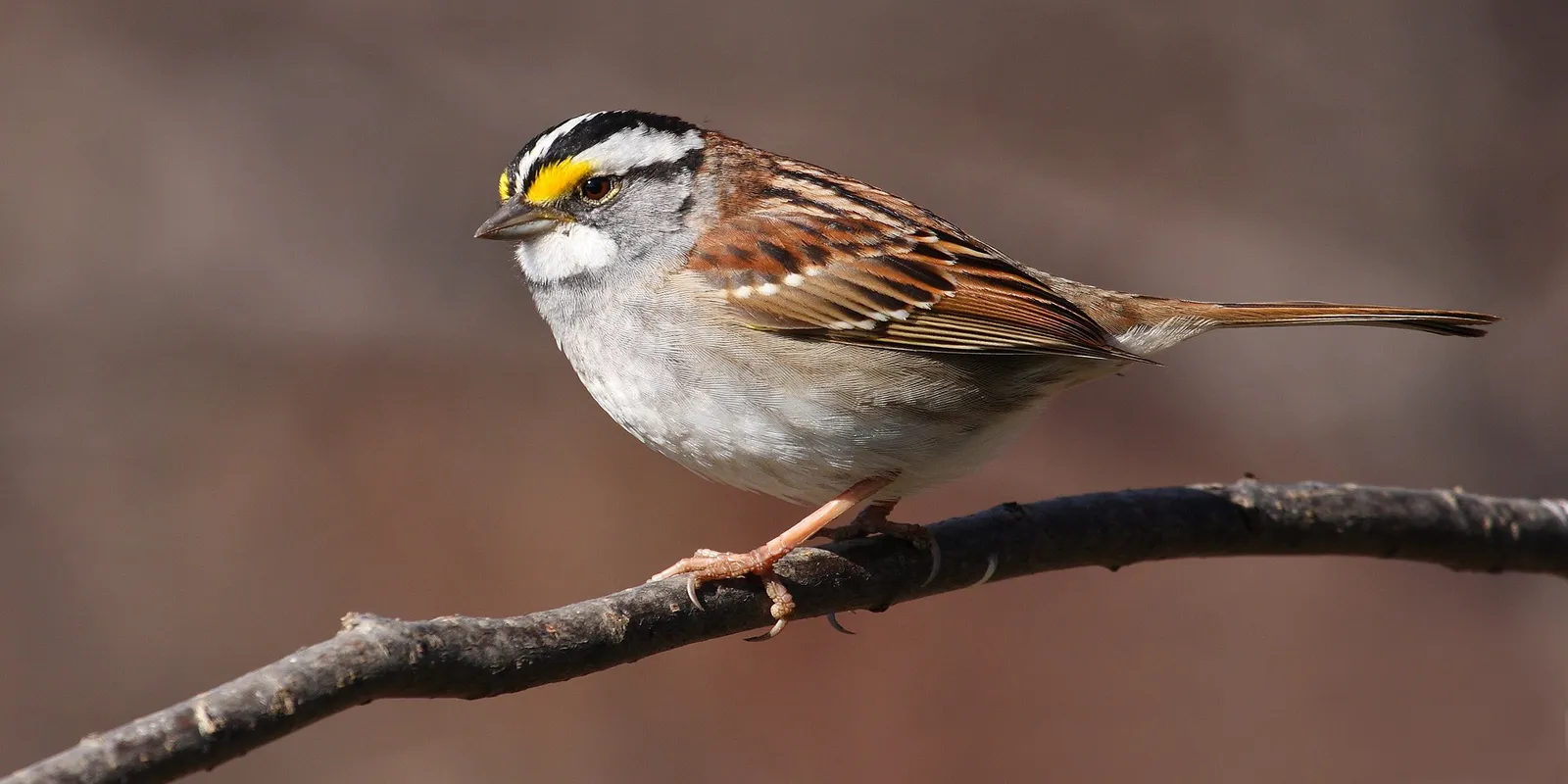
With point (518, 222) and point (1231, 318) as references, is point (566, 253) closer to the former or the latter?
point (518, 222)

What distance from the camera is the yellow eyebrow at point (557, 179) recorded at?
369 centimetres

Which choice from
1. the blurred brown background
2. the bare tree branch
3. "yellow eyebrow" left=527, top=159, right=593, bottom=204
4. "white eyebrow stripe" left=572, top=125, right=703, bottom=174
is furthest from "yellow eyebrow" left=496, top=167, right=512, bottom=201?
the blurred brown background

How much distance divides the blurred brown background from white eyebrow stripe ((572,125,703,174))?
11.7 feet

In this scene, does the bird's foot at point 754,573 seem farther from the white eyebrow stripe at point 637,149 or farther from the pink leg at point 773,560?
the white eyebrow stripe at point 637,149

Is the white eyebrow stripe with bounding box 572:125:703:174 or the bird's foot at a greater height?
the white eyebrow stripe with bounding box 572:125:703:174

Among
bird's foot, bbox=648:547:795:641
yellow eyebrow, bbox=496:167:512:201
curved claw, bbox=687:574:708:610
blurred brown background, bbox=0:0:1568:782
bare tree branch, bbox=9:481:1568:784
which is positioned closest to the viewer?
bare tree branch, bbox=9:481:1568:784

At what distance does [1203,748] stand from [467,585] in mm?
3739

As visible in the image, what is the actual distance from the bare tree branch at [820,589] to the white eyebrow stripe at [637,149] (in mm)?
1201

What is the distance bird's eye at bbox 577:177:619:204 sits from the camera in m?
3.75

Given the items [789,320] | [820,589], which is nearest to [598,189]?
[789,320]

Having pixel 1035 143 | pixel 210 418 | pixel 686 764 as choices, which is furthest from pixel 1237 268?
pixel 210 418

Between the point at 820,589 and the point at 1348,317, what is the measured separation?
1647mm

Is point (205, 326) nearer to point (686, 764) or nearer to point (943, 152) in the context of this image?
point (686, 764)

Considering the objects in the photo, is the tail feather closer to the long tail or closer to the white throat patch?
the long tail
